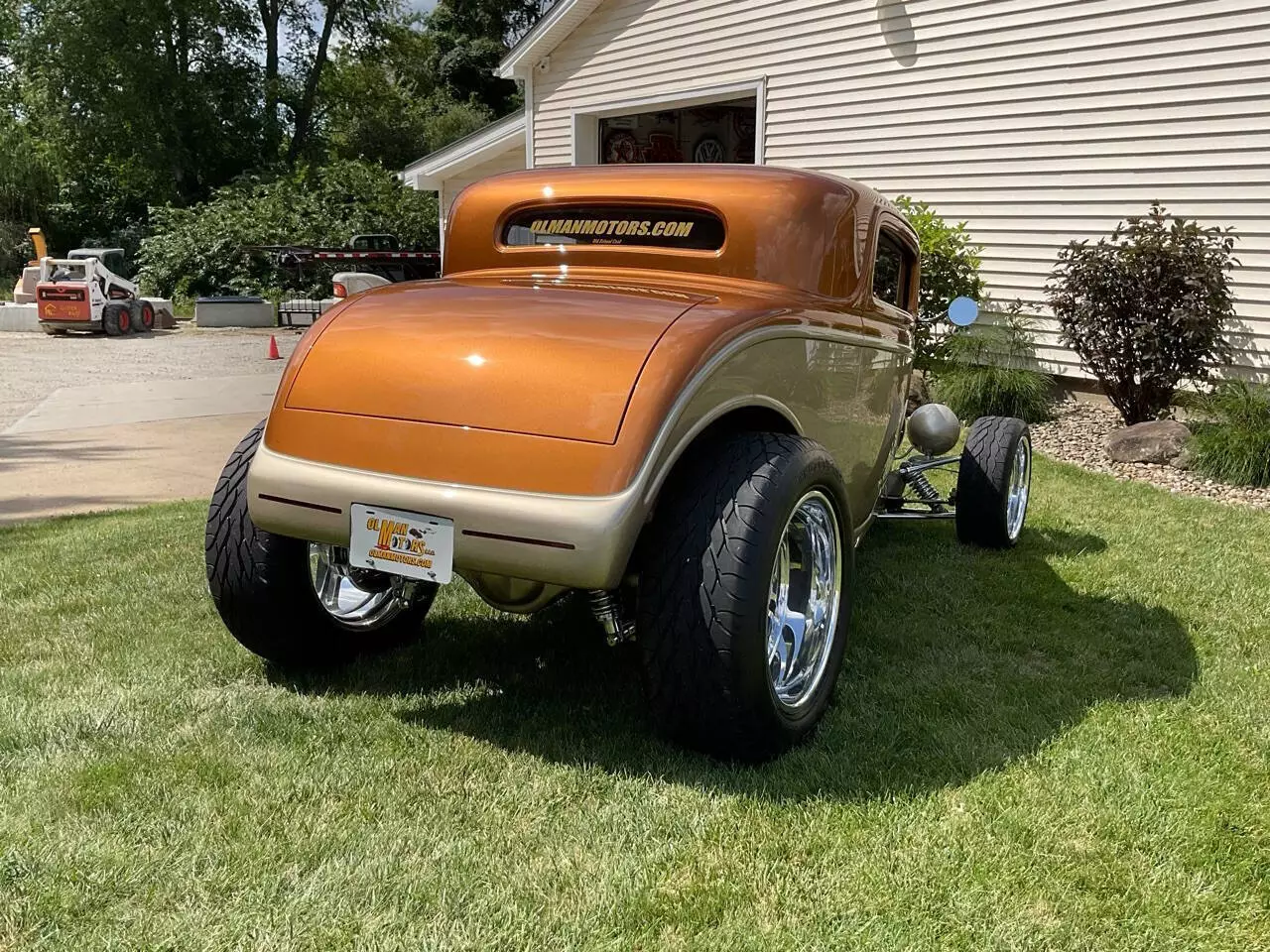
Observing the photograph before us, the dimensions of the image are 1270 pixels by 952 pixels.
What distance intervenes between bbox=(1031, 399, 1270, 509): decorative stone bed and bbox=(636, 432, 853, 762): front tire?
5.12 meters

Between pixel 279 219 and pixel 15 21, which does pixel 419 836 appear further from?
pixel 15 21

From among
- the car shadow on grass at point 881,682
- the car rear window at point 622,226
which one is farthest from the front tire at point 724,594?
the car rear window at point 622,226

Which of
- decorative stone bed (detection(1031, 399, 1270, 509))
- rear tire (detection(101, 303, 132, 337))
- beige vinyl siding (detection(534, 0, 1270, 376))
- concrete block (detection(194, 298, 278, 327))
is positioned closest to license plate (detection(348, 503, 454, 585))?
decorative stone bed (detection(1031, 399, 1270, 509))

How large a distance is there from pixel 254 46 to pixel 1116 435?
32586 mm

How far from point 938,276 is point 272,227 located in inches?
716

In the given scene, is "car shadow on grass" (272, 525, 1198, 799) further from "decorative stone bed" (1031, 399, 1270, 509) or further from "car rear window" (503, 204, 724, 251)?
"decorative stone bed" (1031, 399, 1270, 509)

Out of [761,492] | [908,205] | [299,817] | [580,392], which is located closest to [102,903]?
[299,817]

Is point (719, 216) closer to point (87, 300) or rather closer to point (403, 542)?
point (403, 542)

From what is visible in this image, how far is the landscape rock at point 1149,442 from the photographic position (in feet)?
24.9

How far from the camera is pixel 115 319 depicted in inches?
683

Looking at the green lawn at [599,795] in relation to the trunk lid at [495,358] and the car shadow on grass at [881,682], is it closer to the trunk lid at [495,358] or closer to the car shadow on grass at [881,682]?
the car shadow on grass at [881,682]

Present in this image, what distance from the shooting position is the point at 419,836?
2.46 m

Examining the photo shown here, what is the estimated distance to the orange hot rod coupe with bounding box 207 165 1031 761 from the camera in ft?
8.25

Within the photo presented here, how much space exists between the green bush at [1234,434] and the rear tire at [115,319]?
642 inches
